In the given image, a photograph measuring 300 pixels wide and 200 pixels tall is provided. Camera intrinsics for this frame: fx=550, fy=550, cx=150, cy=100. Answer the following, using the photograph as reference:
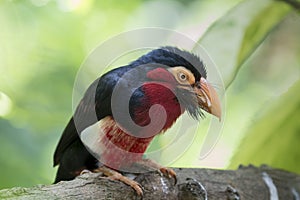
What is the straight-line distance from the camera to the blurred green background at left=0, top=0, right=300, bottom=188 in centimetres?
103

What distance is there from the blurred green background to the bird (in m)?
0.11

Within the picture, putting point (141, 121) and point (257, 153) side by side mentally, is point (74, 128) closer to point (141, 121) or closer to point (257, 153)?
point (141, 121)

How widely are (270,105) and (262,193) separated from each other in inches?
6.7

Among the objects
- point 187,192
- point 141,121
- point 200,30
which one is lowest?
point 187,192

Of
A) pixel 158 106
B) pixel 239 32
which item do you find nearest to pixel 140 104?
pixel 158 106

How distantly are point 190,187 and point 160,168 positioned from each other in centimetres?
8

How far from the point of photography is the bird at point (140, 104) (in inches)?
34.5

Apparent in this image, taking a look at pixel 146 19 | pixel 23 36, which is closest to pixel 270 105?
pixel 146 19

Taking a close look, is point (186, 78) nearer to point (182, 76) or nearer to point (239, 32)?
point (182, 76)

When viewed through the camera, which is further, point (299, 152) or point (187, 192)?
point (299, 152)

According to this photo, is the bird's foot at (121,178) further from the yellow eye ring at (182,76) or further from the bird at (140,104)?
the yellow eye ring at (182,76)

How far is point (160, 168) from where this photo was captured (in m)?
0.91

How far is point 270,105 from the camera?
1.07 metres

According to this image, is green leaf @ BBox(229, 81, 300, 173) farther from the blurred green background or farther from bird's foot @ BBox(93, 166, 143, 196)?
bird's foot @ BBox(93, 166, 143, 196)
